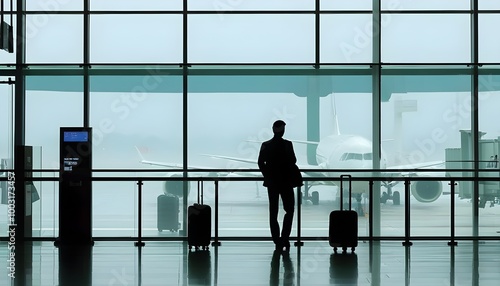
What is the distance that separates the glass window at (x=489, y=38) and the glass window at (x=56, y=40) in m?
6.02

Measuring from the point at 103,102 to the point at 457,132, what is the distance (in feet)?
17.6

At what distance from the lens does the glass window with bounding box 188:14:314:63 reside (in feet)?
42.8

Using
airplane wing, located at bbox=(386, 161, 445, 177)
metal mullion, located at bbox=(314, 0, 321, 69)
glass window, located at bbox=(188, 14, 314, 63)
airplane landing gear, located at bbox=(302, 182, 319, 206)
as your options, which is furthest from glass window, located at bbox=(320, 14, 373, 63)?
airplane landing gear, located at bbox=(302, 182, 319, 206)

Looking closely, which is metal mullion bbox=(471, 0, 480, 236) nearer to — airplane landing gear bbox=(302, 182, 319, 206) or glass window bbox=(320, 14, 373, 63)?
glass window bbox=(320, 14, 373, 63)

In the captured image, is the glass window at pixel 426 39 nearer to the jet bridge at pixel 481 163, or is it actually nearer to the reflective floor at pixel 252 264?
the jet bridge at pixel 481 163

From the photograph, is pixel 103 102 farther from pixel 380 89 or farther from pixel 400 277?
pixel 400 277

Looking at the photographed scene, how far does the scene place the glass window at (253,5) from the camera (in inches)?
516

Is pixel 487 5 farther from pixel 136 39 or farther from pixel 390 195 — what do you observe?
pixel 136 39

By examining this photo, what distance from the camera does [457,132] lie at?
13195 millimetres

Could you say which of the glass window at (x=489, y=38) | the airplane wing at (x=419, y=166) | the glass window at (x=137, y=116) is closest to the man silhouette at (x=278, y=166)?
the glass window at (x=137, y=116)

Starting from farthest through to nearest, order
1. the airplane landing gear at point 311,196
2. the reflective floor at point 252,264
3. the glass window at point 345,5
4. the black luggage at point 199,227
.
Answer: the glass window at point 345,5, the airplane landing gear at point 311,196, the black luggage at point 199,227, the reflective floor at point 252,264

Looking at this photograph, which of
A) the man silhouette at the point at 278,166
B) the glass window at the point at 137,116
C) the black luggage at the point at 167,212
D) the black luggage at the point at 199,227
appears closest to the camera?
the man silhouette at the point at 278,166

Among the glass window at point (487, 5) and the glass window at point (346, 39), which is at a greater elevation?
the glass window at point (487, 5)

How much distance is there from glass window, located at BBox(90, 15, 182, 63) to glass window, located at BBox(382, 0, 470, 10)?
3.20 m
